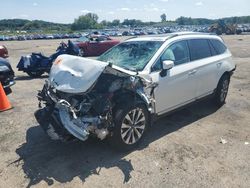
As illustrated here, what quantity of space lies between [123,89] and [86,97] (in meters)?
0.61

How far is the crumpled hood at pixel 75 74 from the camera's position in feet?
14.6

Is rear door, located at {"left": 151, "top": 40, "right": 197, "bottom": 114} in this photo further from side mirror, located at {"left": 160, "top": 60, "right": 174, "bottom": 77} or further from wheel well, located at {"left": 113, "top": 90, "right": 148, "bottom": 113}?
wheel well, located at {"left": 113, "top": 90, "right": 148, "bottom": 113}

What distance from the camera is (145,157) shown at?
466 cm

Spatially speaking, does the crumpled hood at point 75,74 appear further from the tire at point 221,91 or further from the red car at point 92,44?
the red car at point 92,44

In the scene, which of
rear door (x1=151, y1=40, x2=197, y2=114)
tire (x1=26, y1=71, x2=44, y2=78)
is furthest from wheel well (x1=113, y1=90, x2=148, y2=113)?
tire (x1=26, y1=71, x2=44, y2=78)

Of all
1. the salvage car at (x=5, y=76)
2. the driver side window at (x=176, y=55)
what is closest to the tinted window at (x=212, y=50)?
the driver side window at (x=176, y=55)

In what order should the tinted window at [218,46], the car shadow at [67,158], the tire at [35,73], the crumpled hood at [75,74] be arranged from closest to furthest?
the car shadow at [67,158] < the crumpled hood at [75,74] < the tinted window at [218,46] < the tire at [35,73]

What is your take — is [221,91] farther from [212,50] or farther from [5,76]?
[5,76]

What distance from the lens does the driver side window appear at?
5274 mm

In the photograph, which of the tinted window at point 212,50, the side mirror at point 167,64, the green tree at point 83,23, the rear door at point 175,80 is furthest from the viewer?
the green tree at point 83,23

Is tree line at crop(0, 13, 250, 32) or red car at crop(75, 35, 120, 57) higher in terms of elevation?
red car at crop(75, 35, 120, 57)

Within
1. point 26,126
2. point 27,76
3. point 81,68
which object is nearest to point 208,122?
point 81,68

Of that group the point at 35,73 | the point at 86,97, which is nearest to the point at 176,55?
the point at 86,97

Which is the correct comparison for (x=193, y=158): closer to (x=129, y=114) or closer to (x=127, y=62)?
(x=129, y=114)
